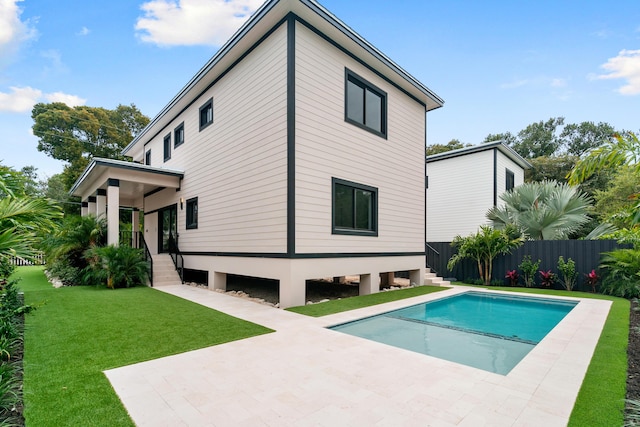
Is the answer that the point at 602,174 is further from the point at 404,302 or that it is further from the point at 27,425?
the point at 27,425

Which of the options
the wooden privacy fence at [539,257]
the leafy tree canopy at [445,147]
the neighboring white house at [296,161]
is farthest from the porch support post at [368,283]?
the leafy tree canopy at [445,147]

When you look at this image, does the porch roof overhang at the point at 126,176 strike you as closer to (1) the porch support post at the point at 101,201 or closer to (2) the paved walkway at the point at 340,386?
(1) the porch support post at the point at 101,201

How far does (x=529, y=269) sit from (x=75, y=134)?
3028 cm

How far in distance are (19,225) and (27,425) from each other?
7.19 feet

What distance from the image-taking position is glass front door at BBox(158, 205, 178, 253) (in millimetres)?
12750

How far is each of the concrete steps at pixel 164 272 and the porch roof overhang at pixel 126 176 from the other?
8.86ft

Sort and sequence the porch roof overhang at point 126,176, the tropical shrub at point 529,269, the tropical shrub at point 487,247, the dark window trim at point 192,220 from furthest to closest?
the tropical shrub at point 487,247
the dark window trim at point 192,220
the tropical shrub at point 529,269
the porch roof overhang at point 126,176

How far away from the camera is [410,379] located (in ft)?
10.8

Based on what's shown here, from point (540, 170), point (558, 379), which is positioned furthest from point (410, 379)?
point (540, 170)

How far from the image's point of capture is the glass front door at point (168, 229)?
12750 millimetres

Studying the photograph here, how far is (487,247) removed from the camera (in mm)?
→ 11586

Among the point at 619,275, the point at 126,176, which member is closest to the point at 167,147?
the point at 126,176

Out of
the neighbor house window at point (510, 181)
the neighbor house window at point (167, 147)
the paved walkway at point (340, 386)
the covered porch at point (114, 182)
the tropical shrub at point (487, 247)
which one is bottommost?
the paved walkway at point (340, 386)

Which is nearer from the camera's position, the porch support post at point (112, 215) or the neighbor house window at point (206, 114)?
the porch support post at point (112, 215)
